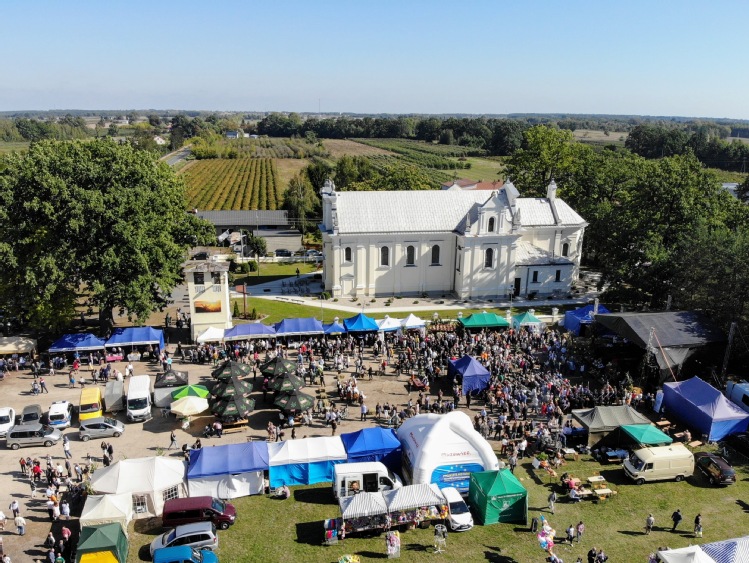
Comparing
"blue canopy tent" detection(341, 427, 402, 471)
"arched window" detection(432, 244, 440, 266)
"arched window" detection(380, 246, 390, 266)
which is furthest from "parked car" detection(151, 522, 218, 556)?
"arched window" detection(432, 244, 440, 266)

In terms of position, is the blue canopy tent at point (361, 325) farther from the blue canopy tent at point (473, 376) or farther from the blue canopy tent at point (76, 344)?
the blue canopy tent at point (76, 344)

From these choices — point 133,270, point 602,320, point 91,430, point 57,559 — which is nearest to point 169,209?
point 133,270

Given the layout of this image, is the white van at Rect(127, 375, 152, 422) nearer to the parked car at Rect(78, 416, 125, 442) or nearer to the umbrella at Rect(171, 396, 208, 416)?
the parked car at Rect(78, 416, 125, 442)

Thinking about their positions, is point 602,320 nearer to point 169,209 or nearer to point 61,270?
point 169,209

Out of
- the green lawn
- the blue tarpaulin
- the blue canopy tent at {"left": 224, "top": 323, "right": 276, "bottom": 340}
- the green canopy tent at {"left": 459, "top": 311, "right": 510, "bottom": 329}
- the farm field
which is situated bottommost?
the green lawn

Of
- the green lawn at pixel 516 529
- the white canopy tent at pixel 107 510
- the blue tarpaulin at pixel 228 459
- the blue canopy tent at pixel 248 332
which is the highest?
the blue canopy tent at pixel 248 332

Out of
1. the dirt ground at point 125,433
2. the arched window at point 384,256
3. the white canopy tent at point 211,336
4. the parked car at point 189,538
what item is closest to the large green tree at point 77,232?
the white canopy tent at point 211,336

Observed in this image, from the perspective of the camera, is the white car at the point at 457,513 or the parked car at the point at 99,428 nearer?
the white car at the point at 457,513
